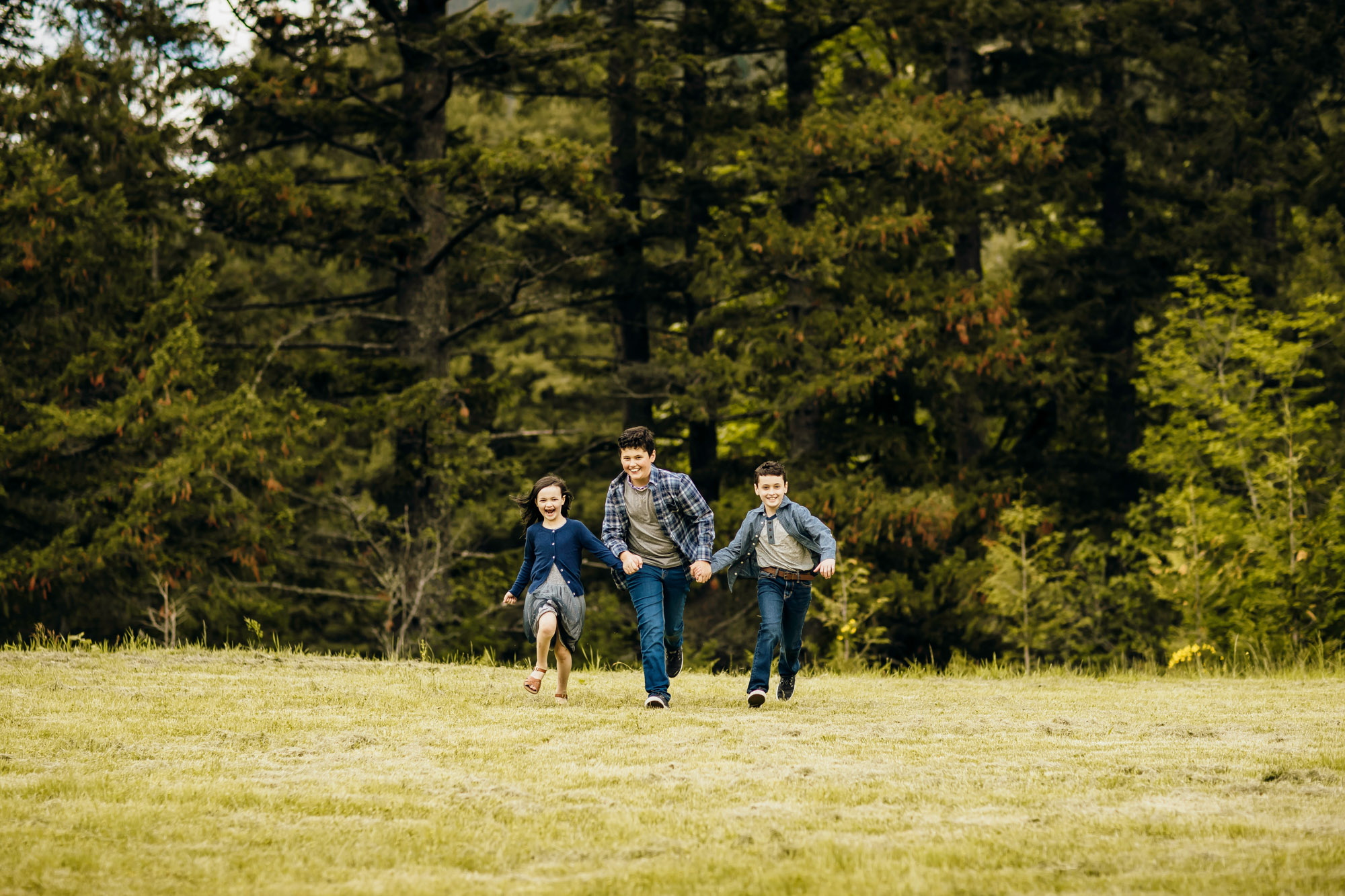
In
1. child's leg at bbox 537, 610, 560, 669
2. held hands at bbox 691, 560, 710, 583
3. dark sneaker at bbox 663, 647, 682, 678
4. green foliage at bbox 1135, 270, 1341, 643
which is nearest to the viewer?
held hands at bbox 691, 560, 710, 583

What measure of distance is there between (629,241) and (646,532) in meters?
15.3

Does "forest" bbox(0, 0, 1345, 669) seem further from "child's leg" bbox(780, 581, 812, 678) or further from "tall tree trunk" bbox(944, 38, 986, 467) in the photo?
"child's leg" bbox(780, 581, 812, 678)

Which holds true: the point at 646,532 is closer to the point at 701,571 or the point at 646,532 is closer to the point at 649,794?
the point at 701,571

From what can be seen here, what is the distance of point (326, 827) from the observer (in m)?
4.74

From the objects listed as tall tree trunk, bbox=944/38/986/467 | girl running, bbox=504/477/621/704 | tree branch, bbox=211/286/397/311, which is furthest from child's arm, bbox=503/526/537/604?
tall tree trunk, bbox=944/38/986/467

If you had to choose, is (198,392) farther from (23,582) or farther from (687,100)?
(687,100)

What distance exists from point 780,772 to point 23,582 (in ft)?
53.1

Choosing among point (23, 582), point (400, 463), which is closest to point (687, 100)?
point (400, 463)

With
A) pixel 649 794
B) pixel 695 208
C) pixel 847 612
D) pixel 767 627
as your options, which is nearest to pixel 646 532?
pixel 767 627

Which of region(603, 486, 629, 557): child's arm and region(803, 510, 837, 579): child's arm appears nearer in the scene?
region(803, 510, 837, 579): child's arm

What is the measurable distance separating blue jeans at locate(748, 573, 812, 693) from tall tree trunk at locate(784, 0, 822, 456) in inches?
483

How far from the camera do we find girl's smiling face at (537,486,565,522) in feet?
27.7

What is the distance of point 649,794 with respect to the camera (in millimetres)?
5352

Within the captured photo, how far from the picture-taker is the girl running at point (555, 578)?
8.35m
